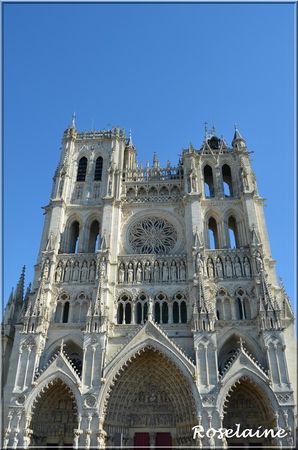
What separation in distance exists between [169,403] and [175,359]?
3.31 meters

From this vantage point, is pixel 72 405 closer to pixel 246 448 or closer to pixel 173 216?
pixel 246 448

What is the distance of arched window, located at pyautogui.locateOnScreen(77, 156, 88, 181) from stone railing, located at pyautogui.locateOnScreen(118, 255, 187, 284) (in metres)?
9.56

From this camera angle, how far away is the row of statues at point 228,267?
26.6 m

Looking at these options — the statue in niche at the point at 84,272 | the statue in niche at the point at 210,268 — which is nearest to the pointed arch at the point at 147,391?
the statue in niche at the point at 210,268

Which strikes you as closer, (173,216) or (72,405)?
(72,405)

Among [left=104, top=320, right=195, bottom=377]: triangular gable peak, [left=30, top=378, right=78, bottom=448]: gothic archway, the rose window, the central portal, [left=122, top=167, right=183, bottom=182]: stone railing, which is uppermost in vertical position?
[left=122, top=167, right=183, bottom=182]: stone railing

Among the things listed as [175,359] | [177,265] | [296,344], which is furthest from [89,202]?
[296,344]

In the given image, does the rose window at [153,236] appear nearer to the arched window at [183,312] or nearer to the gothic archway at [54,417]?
the arched window at [183,312]

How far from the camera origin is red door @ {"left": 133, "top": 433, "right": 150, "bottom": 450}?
73.5 feet

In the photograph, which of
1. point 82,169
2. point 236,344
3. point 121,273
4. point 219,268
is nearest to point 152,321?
point 121,273

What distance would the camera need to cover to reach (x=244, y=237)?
2875cm

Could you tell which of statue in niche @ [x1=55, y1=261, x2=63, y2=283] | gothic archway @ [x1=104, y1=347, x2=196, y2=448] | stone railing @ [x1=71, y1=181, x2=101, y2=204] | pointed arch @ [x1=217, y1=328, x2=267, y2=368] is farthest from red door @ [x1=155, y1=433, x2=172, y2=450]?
stone railing @ [x1=71, y1=181, x2=101, y2=204]

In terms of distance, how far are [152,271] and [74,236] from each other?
8.48 meters

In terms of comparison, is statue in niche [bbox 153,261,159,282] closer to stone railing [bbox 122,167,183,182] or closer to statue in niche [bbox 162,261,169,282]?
statue in niche [bbox 162,261,169,282]
